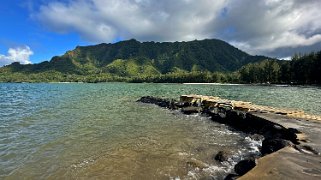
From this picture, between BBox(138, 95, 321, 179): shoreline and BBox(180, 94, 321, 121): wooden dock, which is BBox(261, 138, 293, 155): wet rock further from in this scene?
BBox(180, 94, 321, 121): wooden dock

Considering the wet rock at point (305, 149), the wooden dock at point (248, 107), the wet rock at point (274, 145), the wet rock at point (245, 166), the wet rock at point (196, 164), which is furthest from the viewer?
the wooden dock at point (248, 107)

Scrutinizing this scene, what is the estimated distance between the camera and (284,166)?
40.7ft

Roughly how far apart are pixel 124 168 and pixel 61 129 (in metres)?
14.9

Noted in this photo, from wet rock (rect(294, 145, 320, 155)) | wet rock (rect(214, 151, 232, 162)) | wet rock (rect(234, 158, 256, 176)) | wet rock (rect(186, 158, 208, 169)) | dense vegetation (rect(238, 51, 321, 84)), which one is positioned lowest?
wet rock (rect(186, 158, 208, 169))

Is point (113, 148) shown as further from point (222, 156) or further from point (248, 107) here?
point (248, 107)

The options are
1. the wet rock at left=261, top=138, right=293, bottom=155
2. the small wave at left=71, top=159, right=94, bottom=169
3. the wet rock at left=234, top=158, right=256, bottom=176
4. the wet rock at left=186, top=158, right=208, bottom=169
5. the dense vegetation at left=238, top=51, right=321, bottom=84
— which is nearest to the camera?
the wet rock at left=234, top=158, right=256, bottom=176

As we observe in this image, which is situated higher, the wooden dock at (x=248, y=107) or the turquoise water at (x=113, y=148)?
the wooden dock at (x=248, y=107)

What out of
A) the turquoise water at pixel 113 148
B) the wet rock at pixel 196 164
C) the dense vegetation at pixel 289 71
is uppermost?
the dense vegetation at pixel 289 71

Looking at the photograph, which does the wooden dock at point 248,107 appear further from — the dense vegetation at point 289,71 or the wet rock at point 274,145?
the dense vegetation at point 289,71

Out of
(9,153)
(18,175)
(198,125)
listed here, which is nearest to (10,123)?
(9,153)

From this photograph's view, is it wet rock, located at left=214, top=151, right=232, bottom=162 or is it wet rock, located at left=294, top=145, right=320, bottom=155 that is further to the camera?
wet rock, located at left=214, top=151, right=232, bottom=162

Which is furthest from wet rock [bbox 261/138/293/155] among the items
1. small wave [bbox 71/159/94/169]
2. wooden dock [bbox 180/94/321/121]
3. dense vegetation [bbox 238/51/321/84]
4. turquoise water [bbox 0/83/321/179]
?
dense vegetation [bbox 238/51/321/84]

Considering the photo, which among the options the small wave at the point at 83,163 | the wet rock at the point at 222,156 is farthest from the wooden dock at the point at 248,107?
the small wave at the point at 83,163

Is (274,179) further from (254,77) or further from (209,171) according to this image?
(254,77)
